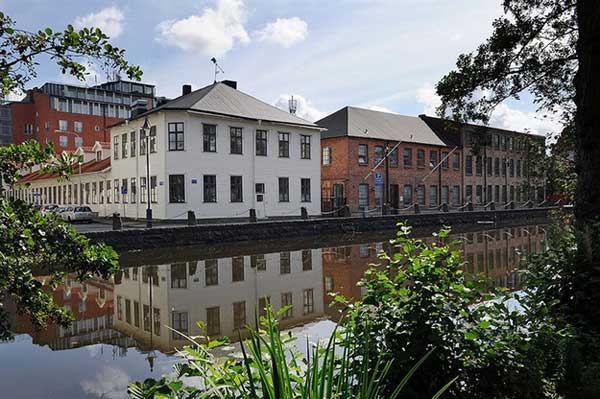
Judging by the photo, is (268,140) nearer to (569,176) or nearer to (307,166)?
(307,166)

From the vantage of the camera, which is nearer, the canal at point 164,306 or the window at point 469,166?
the canal at point 164,306

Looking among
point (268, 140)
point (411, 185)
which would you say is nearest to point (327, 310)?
point (268, 140)

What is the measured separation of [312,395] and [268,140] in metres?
31.6

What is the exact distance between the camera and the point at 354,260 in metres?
16.5

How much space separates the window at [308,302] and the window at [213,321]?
5.37ft

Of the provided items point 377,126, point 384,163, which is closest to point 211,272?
point 384,163

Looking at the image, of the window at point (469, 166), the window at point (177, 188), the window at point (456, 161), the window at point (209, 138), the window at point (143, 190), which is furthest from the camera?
the window at point (469, 166)

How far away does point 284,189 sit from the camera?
33562 millimetres

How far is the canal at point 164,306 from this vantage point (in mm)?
6047

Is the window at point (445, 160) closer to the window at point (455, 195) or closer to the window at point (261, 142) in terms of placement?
the window at point (455, 195)

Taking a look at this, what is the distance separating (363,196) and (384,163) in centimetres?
370

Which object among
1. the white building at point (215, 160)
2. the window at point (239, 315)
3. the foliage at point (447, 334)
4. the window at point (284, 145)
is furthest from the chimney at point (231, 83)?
the foliage at point (447, 334)

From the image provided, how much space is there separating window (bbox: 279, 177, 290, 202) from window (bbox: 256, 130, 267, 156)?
2.26 metres

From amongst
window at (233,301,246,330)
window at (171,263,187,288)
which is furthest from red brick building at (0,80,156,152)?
window at (233,301,246,330)
